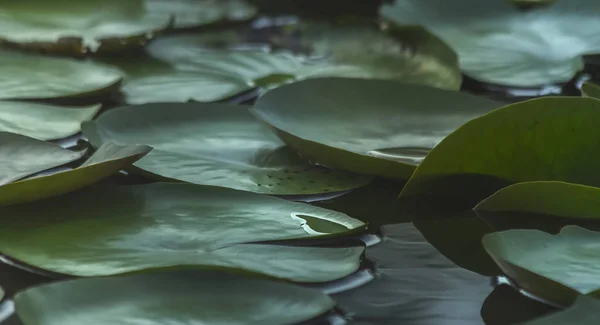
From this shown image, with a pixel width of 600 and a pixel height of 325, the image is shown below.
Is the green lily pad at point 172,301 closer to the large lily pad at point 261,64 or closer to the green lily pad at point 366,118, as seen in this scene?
the green lily pad at point 366,118

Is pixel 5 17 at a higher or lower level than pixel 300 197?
higher

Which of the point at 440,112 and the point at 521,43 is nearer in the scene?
the point at 440,112

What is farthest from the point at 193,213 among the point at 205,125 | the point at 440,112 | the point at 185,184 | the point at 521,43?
the point at 521,43

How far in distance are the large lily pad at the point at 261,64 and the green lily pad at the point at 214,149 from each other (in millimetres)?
119

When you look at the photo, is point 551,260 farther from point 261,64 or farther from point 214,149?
point 261,64

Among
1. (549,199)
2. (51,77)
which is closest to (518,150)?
(549,199)

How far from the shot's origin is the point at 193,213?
0.61 meters

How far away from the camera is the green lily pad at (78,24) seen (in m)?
1.06

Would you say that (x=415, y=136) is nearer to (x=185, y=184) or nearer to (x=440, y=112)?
(x=440, y=112)

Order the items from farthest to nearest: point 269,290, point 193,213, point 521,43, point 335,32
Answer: point 335,32, point 521,43, point 193,213, point 269,290

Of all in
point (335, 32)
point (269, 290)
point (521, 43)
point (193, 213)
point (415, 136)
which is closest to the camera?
point (269, 290)

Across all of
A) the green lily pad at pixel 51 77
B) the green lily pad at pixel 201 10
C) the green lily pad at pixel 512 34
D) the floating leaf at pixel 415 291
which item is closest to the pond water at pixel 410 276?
the floating leaf at pixel 415 291

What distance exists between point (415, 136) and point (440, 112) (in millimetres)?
57

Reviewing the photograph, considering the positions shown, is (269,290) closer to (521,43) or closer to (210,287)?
(210,287)
